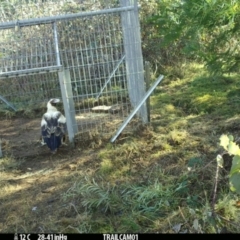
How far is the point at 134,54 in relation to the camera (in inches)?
235

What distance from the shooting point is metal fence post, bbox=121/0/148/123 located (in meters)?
5.77

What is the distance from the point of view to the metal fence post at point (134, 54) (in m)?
5.77

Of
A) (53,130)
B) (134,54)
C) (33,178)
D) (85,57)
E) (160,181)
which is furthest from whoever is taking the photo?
(85,57)

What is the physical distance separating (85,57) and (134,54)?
840mm

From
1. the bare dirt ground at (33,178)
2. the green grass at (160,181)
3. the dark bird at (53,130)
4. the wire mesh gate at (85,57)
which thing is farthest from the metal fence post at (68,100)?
the green grass at (160,181)

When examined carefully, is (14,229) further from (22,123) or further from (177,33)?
(22,123)

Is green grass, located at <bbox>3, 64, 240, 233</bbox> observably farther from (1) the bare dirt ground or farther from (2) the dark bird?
(2) the dark bird

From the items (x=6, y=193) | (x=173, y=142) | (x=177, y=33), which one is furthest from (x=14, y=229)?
(x=177, y=33)

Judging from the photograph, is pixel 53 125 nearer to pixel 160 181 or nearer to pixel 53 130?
pixel 53 130

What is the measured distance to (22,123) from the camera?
23.9 ft

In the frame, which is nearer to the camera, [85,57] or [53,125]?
[53,125]

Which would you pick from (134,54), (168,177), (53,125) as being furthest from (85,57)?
(168,177)

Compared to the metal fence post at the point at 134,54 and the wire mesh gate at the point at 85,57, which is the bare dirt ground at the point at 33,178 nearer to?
the wire mesh gate at the point at 85,57

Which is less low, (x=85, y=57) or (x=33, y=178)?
(x=85, y=57)
